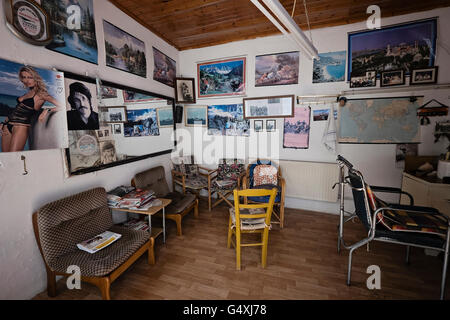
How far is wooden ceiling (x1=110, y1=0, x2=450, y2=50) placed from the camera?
2.79 meters

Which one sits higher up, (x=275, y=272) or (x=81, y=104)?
(x=81, y=104)

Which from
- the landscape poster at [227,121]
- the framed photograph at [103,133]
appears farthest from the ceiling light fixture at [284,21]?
the framed photograph at [103,133]

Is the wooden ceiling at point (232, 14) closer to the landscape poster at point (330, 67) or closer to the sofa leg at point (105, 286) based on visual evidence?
the landscape poster at point (330, 67)

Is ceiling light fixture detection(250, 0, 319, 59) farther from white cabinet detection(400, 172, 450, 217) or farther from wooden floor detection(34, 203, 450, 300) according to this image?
wooden floor detection(34, 203, 450, 300)

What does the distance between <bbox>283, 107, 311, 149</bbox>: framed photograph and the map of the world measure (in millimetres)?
561

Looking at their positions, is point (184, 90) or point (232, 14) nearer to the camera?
point (232, 14)

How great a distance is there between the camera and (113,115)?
8.91 ft

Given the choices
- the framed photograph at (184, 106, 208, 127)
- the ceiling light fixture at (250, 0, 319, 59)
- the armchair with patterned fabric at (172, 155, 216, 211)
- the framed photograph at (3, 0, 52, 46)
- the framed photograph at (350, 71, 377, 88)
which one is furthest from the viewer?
the framed photograph at (184, 106, 208, 127)

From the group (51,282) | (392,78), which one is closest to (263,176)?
(392,78)

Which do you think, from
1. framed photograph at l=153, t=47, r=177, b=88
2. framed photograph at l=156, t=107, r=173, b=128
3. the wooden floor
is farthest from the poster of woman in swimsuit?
framed photograph at l=153, t=47, r=177, b=88

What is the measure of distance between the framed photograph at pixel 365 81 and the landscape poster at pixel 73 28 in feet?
12.9

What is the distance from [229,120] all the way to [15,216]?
134 inches

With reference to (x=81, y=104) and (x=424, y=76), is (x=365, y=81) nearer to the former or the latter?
(x=424, y=76)

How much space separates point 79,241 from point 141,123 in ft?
6.17
